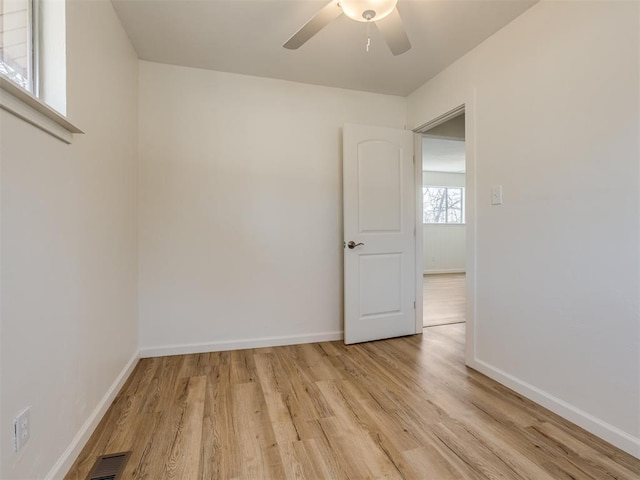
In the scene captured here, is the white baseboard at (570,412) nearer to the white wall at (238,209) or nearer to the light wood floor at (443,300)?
the light wood floor at (443,300)

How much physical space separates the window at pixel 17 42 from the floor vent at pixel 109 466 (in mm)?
1546

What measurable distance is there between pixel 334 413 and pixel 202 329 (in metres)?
1.40

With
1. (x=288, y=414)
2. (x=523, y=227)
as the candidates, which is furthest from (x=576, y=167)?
(x=288, y=414)

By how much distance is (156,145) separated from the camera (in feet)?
8.00

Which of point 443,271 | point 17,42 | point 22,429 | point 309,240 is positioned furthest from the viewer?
point 443,271

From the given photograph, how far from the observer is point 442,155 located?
5.72m

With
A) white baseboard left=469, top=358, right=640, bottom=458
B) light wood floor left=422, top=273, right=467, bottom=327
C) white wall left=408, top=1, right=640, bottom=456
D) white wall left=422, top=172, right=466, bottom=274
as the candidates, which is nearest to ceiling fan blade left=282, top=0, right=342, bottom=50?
white wall left=408, top=1, right=640, bottom=456

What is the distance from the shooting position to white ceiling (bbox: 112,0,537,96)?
1823 mm

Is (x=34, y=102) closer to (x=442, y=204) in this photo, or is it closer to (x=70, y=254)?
(x=70, y=254)

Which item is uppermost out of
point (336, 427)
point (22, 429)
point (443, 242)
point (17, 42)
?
point (17, 42)

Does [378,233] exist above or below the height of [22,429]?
above

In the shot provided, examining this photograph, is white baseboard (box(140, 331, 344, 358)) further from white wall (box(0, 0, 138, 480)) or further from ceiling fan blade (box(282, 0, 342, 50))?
ceiling fan blade (box(282, 0, 342, 50))

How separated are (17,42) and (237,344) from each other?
7.43 feet

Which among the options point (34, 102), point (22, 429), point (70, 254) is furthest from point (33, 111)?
point (22, 429)
